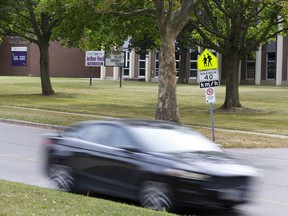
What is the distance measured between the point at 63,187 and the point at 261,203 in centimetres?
356

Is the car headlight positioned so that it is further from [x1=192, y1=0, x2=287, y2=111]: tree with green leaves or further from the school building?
the school building

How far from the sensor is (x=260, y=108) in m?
35.0

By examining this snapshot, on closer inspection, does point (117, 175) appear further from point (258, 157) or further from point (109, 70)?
point (109, 70)

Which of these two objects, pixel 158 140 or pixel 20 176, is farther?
pixel 20 176

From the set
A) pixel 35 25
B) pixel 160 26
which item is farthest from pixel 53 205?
pixel 35 25

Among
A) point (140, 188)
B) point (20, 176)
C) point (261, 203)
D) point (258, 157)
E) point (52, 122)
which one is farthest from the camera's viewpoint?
point (52, 122)

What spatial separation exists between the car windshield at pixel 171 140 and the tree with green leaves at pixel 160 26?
12.8 metres

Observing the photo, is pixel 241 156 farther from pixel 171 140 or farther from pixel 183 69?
pixel 183 69

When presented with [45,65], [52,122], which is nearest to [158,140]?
[52,122]

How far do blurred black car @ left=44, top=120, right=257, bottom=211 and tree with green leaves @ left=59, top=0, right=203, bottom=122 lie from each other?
12.6 metres

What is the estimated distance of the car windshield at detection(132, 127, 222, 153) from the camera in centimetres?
915

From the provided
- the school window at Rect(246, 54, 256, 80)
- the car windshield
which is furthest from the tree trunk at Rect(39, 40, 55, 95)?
the car windshield

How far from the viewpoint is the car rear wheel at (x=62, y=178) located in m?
10.0

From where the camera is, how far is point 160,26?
22859 mm
